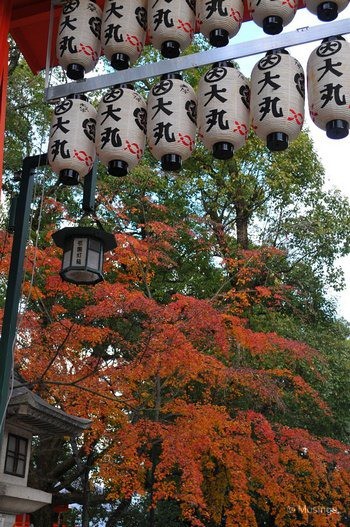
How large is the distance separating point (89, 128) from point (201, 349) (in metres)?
7.72

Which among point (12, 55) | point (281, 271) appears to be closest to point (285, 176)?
point (281, 271)

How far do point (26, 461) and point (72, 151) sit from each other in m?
4.55

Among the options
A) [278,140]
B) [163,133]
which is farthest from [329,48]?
[163,133]

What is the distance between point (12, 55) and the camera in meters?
13.1

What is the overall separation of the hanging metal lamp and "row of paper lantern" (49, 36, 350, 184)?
129cm

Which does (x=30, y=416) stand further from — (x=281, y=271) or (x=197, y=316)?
(x=281, y=271)

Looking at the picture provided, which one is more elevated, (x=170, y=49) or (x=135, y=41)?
(x=135, y=41)

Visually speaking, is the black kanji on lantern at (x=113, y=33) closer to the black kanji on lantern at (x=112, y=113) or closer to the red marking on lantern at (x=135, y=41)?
the red marking on lantern at (x=135, y=41)

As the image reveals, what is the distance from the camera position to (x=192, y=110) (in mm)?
4605

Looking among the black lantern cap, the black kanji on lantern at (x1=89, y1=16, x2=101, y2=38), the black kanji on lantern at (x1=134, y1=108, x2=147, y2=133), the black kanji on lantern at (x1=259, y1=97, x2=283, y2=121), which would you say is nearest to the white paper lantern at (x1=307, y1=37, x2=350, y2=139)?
the black kanji on lantern at (x1=259, y1=97, x2=283, y2=121)

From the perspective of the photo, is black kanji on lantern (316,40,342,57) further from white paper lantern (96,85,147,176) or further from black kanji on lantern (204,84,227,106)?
white paper lantern (96,85,147,176)

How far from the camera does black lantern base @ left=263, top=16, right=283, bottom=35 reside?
4395 millimetres

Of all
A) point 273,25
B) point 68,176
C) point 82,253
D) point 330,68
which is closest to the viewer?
point 330,68

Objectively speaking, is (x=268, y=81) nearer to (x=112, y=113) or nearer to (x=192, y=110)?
(x=192, y=110)
